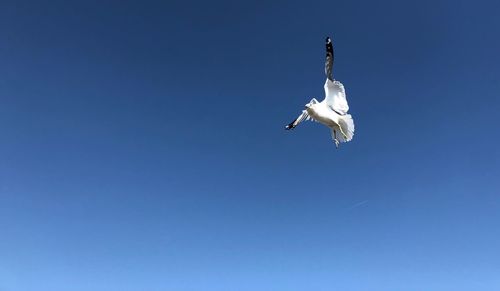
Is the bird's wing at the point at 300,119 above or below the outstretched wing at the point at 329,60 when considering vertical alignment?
below

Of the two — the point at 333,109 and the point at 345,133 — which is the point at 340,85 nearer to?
the point at 333,109

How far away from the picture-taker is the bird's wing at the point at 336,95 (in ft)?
43.6

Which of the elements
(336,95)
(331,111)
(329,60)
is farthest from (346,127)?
(329,60)

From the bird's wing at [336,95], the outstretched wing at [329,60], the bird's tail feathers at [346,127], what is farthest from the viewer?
the bird's wing at [336,95]

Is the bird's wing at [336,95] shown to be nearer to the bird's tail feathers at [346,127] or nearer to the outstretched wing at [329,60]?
the outstretched wing at [329,60]

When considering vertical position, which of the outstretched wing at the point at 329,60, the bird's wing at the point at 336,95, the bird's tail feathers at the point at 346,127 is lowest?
the bird's tail feathers at the point at 346,127

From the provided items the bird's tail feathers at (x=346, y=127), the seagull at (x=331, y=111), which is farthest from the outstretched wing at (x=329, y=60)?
the bird's tail feathers at (x=346, y=127)

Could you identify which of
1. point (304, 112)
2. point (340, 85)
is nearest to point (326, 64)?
point (340, 85)

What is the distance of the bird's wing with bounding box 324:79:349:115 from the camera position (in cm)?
1330

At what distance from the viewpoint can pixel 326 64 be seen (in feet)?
43.8

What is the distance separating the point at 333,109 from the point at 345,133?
1074mm

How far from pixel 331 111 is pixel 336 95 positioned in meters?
0.97

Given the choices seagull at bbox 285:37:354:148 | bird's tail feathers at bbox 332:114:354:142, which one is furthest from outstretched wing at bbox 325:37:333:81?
bird's tail feathers at bbox 332:114:354:142

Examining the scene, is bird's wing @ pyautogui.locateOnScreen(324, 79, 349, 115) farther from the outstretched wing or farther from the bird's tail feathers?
the bird's tail feathers
